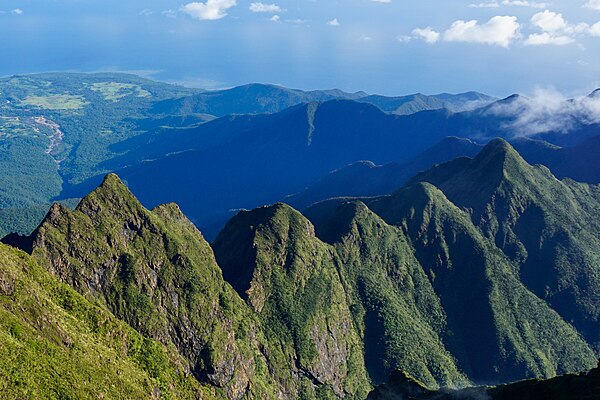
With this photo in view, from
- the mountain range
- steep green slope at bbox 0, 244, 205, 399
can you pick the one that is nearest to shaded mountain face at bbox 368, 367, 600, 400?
the mountain range

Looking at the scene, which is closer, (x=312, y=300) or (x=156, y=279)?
(x=156, y=279)

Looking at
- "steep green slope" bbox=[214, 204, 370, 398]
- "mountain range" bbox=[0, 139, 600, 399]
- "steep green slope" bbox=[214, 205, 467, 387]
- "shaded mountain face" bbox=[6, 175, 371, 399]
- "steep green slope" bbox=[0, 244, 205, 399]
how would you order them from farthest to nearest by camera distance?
"steep green slope" bbox=[214, 205, 467, 387] → "steep green slope" bbox=[214, 204, 370, 398] → "shaded mountain face" bbox=[6, 175, 371, 399] → "mountain range" bbox=[0, 139, 600, 399] → "steep green slope" bbox=[0, 244, 205, 399]

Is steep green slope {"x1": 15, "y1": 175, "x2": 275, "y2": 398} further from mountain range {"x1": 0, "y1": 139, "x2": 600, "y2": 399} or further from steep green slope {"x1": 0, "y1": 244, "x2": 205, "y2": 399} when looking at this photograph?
steep green slope {"x1": 0, "y1": 244, "x2": 205, "y2": 399}

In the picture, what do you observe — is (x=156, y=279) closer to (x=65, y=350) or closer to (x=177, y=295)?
(x=177, y=295)

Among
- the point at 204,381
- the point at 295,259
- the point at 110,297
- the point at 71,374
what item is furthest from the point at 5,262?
the point at 295,259

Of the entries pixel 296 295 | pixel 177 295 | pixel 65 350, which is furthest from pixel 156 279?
pixel 296 295

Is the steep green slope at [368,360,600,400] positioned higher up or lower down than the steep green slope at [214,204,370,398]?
higher up
